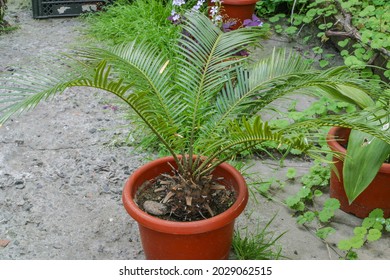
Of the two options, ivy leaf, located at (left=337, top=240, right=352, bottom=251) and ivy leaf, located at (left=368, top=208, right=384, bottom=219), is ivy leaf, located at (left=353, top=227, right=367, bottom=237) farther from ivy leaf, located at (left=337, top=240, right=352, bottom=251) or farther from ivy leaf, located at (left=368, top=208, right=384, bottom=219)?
ivy leaf, located at (left=368, top=208, right=384, bottom=219)

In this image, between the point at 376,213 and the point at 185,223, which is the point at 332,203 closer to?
the point at 376,213

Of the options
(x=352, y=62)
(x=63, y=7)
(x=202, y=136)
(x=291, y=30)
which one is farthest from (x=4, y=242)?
(x=63, y=7)

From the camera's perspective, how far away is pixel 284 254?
2910 mm

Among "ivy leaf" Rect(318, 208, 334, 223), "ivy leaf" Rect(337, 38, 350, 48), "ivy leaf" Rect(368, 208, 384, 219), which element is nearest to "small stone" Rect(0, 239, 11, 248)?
"ivy leaf" Rect(318, 208, 334, 223)

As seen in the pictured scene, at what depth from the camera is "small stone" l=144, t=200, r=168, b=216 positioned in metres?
2.60

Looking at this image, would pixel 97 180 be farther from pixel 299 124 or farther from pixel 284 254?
pixel 299 124

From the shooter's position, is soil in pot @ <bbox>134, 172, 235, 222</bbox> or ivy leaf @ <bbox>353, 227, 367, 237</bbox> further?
ivy leaf @ <bbox>353, 227, 367, 237</bbox>

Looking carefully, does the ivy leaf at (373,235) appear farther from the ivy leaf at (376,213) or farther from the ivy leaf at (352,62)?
the ivy leaf at (352,62)

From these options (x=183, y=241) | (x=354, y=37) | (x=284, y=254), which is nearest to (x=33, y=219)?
(x=183, y=241)

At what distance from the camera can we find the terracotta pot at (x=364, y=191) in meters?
3.02

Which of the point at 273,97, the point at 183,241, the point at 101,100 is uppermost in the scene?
the point at 273,97

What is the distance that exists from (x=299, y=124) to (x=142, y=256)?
1.04 meters

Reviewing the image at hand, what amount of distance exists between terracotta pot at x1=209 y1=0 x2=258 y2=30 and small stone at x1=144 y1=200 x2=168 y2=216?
284 centimetres

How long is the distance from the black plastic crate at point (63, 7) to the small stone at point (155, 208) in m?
3.66
